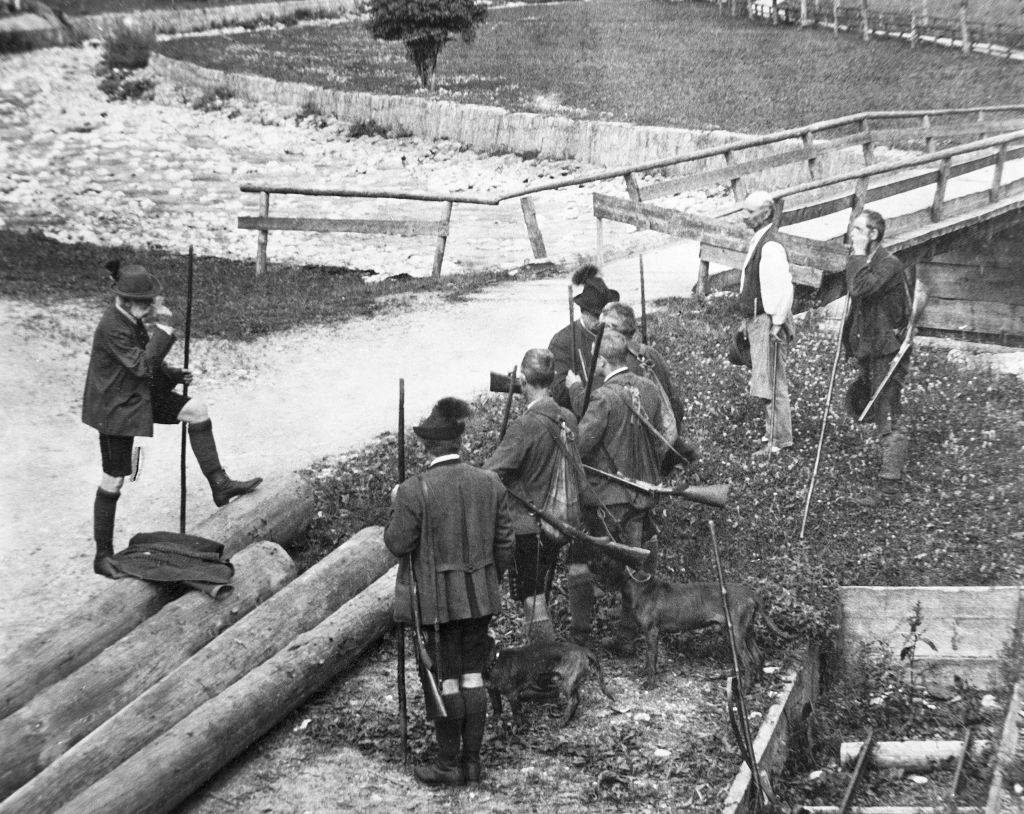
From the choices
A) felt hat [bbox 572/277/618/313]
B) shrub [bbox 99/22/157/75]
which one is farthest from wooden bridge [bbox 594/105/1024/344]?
shrub [bbox 99/22/157/75]

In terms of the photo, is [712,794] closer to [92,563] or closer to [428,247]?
[92,563]

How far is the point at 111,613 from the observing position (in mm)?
7379

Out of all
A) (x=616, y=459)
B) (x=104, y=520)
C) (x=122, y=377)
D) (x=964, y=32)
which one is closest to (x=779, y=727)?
(x=616, y=459)

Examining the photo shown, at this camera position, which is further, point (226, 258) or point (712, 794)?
point (226, 258)

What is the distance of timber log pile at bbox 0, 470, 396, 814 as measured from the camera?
617 cm

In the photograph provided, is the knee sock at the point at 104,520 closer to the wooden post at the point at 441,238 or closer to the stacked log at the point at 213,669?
the stacked log at the point at 213,669

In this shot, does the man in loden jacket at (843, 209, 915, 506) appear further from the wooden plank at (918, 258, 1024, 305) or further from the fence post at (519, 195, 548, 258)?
the wooden plank at (918, 258, 1024, 305)

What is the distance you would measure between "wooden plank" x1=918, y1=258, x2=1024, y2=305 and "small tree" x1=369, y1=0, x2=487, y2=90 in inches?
605

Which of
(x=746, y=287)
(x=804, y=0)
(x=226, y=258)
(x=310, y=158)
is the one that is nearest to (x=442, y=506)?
(x=746, y=287)

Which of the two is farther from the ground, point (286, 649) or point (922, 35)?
point (922, 35)

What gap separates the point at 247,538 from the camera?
8.68m

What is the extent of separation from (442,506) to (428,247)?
14098 millimetres

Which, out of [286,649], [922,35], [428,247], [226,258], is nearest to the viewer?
[286,649]

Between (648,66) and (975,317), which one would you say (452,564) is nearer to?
(975,317)
